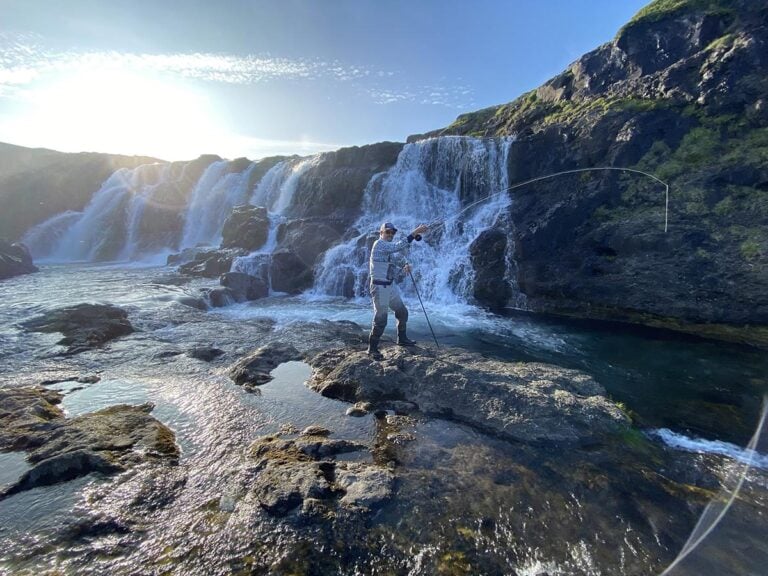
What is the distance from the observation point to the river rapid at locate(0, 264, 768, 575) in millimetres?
3508

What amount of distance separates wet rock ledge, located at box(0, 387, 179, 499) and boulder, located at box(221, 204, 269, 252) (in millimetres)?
21093

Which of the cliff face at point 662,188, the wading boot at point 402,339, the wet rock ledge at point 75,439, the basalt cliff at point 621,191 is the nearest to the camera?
the wet rock ledge at point 75,439

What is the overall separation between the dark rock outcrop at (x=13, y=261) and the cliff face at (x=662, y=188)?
2973cm

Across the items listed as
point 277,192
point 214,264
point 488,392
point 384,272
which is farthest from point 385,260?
point 277,192

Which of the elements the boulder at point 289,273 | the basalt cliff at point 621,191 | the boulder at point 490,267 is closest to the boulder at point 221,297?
the boulder at point 289,273

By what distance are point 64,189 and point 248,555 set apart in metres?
59.7

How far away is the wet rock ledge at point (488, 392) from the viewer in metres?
5.59

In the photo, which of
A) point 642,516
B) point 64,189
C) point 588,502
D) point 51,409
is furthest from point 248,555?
point 64,189

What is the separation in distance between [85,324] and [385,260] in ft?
32.0

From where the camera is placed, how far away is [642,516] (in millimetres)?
4043

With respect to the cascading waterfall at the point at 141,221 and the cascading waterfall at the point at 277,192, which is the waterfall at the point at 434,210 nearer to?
the cascading waterfall at the point at 277,192

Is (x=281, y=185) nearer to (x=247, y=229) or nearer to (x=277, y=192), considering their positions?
(x=277, y=192)

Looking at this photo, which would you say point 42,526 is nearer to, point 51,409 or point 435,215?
point 51,409

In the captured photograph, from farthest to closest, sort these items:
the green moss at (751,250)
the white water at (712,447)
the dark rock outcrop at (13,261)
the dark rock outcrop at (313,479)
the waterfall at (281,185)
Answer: the waterfall at (281,185) → the dark rock outcrop at (13,261) → the green moss at (751,250) → the white water at (712,447) → the dark rock outcrop at (313,479)
